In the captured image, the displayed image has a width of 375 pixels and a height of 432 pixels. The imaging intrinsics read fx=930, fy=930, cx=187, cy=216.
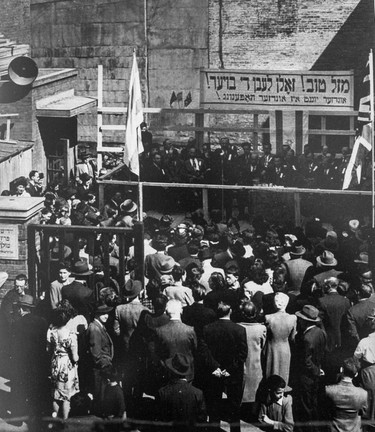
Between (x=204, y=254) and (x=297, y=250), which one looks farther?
(x=204, y=254)

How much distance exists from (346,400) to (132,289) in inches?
110

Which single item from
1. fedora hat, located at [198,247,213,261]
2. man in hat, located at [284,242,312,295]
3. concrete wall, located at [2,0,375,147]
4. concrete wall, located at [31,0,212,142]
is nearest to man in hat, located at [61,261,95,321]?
fedora hat, located at [198,247,213,261]

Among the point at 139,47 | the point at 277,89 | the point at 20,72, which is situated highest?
the point at 139,47

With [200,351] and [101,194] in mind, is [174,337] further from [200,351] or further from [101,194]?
[101,194]

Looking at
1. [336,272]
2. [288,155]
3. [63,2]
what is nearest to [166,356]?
[336,272]

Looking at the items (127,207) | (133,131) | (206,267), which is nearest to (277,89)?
(127,207)

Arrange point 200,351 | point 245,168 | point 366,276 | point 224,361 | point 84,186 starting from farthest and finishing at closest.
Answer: point 245,168 < point 84,186 < point 366,276 < point 224,361 < point 200,351

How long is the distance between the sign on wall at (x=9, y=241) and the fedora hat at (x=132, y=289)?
1984 millimetres

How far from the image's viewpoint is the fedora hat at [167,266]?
1121 cm

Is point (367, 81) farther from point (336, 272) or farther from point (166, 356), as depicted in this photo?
point (166, 356)

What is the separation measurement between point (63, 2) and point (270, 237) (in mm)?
15403

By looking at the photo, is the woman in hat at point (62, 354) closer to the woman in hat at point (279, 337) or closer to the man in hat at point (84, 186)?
the woman in hat at point (279, 337)

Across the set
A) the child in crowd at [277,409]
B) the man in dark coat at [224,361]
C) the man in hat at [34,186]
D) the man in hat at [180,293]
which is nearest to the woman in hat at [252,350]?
the man in dark coat at [224,361]

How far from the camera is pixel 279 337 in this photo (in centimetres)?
945
